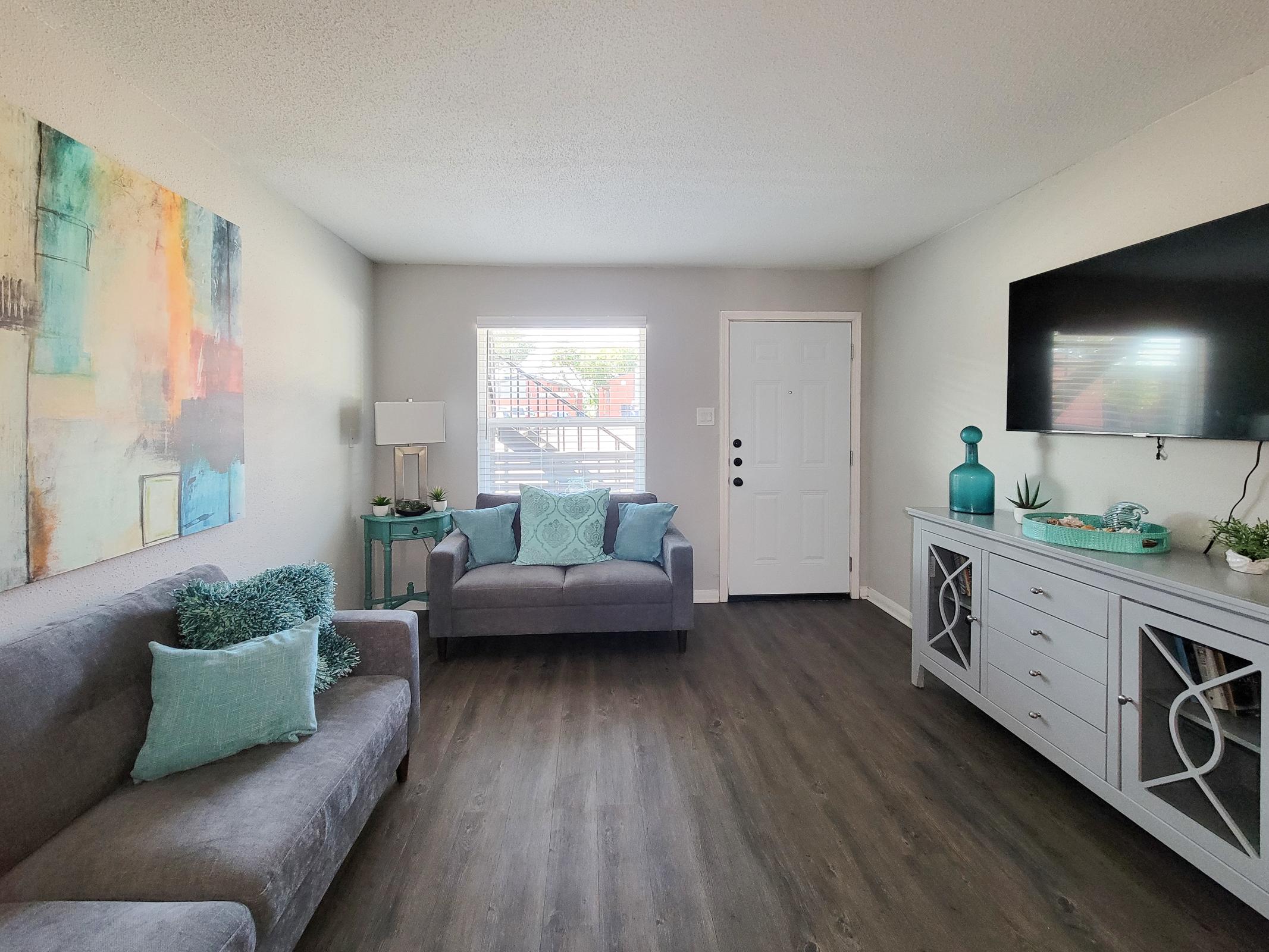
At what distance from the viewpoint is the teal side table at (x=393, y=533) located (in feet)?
11.5

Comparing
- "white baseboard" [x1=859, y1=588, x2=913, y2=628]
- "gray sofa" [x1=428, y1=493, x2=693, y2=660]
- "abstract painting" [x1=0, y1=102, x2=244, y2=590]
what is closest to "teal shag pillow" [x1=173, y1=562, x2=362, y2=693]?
"abstract painting" [x1=0, y1=102, x2=244, y2=590]

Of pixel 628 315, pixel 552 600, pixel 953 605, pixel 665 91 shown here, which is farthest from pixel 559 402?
pixel 953 605

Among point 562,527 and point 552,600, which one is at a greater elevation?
point 562,527

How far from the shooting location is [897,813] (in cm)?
194

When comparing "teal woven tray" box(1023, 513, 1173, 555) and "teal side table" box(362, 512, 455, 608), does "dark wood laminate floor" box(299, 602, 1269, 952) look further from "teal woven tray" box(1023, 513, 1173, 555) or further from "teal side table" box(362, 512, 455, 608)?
"teal side table" box(362, 512, 455, 608)

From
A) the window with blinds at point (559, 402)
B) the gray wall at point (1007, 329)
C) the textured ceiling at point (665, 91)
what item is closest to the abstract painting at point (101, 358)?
the textured ceiling at point (665, 91)

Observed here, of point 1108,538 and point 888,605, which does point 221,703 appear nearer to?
point 1108,538

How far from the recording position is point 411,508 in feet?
12.0

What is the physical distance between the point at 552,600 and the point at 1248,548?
270cm

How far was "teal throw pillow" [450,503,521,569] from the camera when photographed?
3.50 meters

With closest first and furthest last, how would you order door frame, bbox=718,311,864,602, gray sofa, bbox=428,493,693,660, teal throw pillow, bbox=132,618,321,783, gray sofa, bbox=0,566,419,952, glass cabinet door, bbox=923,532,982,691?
gray sofa, bbox=0,566,419,952 < teal throw pillow, bbox=132,618,321,783 < glass cabinet door, bbox=923,532,982,691 < gray sofa, bbox=428,493,693,660 < door frame, bbox=718,311,864,602

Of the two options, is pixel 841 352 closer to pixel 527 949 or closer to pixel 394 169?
pixel 394 169

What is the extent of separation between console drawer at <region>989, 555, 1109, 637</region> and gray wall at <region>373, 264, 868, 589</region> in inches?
83.1

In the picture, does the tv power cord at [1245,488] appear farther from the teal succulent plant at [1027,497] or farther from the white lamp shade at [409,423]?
the white lamp shade at [409,423]
